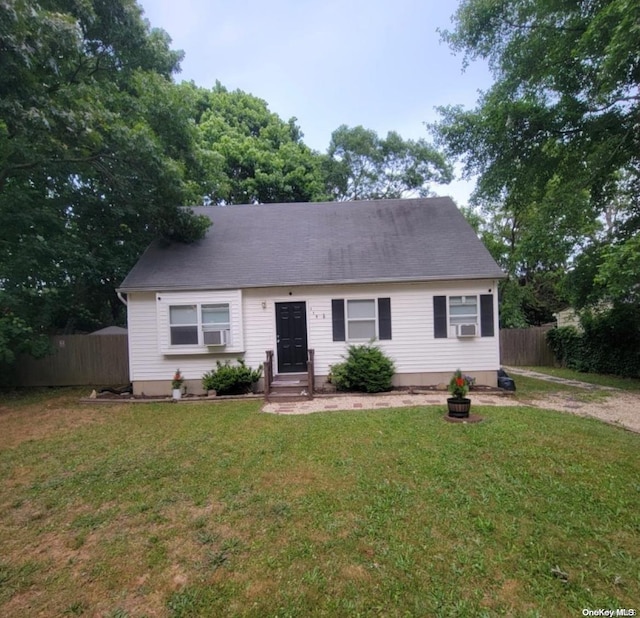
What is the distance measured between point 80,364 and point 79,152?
623cm

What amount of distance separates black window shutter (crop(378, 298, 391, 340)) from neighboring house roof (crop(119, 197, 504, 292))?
26.0 inches

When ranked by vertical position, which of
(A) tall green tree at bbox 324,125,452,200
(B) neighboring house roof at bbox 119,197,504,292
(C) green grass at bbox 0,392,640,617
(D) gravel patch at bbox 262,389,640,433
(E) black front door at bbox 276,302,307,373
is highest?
(A) tall green tree at bbox 324,125,452,200

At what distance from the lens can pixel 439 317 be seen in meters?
8.52

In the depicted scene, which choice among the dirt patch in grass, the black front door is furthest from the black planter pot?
the dirt patch in grass

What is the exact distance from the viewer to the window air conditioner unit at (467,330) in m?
8.33

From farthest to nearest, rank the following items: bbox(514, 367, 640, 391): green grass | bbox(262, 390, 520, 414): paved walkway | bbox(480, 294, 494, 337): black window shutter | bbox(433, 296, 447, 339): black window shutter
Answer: bbox(514, 367, 640, 391): green grass
bbox(433, 296, 447, 339): black window shutter
bbox(480, 294, 494, 337): black window shutter
bbox(262, 390, 520, 414): paved walkway

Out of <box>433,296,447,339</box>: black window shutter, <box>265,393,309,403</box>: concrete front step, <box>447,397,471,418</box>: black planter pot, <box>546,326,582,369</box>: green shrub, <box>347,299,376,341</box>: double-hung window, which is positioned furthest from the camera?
<box>546,326,582,369</box>: green shrub

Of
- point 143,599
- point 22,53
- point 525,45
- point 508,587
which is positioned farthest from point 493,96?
point 143,599

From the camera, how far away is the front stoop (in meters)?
7.66

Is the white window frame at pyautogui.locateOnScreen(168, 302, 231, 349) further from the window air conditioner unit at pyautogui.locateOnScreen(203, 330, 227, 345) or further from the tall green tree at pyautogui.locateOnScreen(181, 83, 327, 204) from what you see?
the tall green tree at pyautogui.locateOnScreen(181, 83, 327, 204)

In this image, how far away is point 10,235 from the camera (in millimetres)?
9156

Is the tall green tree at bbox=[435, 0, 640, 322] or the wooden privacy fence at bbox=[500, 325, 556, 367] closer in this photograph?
the tall green tree at bbox=[435, 0, 640, 322]

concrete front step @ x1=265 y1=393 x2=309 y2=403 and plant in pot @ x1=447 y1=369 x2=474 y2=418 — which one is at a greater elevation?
plant in pot @ x1=447 y1=369 x2=474 y2=418

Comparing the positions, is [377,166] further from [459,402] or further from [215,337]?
[459,402]
